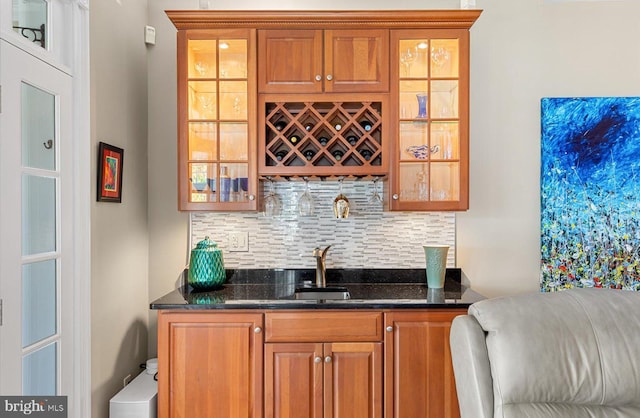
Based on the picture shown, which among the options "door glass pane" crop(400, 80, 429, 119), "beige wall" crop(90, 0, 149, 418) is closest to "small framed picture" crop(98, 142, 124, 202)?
"beige wall" crop(90, 0, 149, 418)

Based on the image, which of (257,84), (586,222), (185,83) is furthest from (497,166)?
(185,83)

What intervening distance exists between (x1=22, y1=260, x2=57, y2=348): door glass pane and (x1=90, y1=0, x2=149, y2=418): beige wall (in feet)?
0.73

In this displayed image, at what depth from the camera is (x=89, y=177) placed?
6.37 feet

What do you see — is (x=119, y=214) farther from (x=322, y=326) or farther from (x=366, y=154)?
(x=366, y=154)

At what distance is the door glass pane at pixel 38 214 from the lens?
159 cm

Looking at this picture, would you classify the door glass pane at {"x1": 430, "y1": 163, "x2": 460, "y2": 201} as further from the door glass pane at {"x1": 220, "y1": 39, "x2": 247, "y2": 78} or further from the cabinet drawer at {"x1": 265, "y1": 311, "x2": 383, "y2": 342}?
the door glass pane at {"x1": 220, "y1": 39, "x2": 247, "y2": 78}

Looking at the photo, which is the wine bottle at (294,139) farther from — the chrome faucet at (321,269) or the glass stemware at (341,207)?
the chrome faucet at (321,269)

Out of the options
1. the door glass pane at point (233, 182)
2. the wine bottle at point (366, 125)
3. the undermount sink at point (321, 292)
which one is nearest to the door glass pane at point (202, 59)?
the door glass pane at point (233, 182)

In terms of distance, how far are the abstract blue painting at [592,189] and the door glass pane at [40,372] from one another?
9.15 ft

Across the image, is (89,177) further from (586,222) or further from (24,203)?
(586,222)

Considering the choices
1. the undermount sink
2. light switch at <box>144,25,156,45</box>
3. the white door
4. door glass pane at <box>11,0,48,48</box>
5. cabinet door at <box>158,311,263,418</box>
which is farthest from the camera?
light switch at <box>144,25,156,45</box>

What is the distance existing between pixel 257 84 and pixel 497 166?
161 centimetres

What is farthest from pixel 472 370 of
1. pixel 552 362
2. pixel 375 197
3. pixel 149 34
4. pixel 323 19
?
pixel 149 34

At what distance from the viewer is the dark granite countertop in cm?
200
